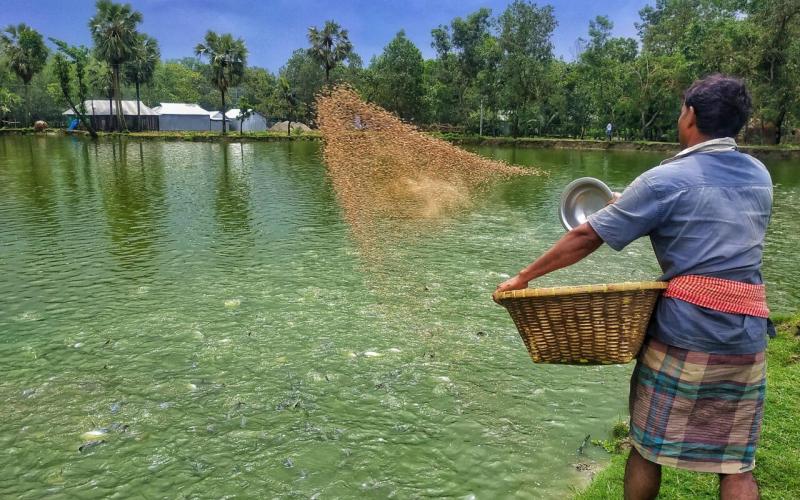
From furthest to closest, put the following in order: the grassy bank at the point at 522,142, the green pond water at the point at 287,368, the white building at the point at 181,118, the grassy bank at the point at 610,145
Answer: the white building at the point at 181,118 → the grassy bank at the point at 522,142 → the grassy bank at the point at 610,145 → the green pond water at the point at 287,368

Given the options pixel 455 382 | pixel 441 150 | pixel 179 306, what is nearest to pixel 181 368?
pixel 179 306

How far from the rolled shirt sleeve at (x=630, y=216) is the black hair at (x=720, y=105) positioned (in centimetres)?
A: 40

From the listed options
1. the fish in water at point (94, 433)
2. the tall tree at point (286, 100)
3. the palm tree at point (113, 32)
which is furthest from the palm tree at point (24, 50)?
the fish in water at point (94, 433)

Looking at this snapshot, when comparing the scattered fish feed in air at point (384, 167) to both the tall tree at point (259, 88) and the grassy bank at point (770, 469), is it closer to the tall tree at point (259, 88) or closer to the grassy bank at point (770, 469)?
the grassy bank at point (770, 469)

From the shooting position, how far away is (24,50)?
7075 centimetres

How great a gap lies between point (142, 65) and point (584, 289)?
8439 centimetres

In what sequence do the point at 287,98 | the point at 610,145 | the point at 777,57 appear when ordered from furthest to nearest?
the point at 287,98, the point at 610,145, the point at 777,57

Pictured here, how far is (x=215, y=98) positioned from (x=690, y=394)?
126435 mm

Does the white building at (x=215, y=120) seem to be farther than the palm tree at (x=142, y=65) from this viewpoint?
Yes

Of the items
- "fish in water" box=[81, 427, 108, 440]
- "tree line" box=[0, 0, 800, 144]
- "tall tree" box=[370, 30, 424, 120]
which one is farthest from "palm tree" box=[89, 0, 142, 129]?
"fish in water" box=[81, 427, 108, 440]

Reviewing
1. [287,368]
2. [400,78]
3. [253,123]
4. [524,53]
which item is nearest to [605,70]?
[524,53]

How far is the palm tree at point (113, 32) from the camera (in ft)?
203

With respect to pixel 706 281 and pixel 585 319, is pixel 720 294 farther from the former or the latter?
pixel 585 319

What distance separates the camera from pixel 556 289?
2.59 metres
